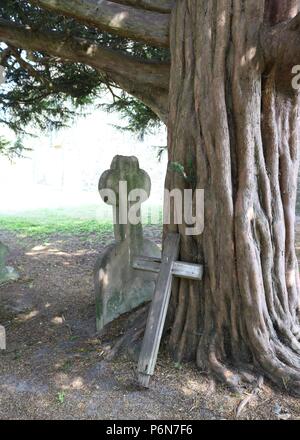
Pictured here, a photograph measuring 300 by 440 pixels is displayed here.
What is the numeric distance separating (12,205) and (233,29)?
44.7 feet

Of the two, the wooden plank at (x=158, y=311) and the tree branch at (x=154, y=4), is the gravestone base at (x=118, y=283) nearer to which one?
the wooden plank at (x=158, y=311)

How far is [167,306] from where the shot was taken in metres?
3.34

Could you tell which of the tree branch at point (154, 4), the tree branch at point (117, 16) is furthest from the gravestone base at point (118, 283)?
the tree branch at point (154, 4)

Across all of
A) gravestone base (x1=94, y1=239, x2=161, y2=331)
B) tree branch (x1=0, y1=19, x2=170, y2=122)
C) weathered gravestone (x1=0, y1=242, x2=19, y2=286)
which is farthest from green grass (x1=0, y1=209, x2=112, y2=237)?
tree branch (x1=0, y1=19, x2=170, y2=122)

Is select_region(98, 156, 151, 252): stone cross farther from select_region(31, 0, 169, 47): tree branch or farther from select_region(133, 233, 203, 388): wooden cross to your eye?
select_region(31, 0, 169, 47): tree branch

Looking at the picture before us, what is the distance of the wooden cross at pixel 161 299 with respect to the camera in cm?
307

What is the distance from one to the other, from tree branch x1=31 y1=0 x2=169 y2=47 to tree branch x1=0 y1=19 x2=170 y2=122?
55 cm

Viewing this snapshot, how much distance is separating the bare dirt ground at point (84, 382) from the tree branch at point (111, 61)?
7.60 ft

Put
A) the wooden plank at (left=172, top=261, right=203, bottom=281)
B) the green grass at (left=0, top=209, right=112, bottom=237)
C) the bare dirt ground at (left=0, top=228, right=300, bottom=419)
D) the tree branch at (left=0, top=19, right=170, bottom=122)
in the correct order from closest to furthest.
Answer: the bare dirt ground at (left=0, top=228, right=300, bottom=419)
the wooden plank at (left=172, top=261, right=203, bottom=281)
the tree branch at (left=0, top=19, right=170, bottom=122)
the green grass at (left=0, top=209, right=112, bottom=237)

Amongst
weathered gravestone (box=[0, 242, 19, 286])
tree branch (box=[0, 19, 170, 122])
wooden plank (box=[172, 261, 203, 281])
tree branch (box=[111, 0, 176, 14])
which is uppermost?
tree branch (box=[111, 0, 176, 14])

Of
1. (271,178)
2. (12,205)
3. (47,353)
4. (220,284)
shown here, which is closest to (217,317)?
(220,284)

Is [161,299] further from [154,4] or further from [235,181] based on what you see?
[154,4]

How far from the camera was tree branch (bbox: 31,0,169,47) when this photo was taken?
346cm

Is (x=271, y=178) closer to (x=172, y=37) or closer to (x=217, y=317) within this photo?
(x=217, y=317)
